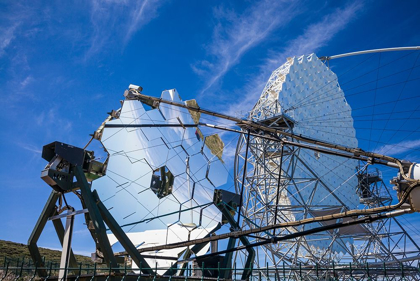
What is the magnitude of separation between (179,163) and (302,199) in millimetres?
11470

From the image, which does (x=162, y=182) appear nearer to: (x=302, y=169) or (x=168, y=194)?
(x=168, y=194)

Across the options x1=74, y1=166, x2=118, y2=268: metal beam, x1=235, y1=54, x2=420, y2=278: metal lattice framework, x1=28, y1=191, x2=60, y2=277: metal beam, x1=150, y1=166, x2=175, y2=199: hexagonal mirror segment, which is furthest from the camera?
x1=235, y1=54, x2=420, y2=278: metal lattice framework

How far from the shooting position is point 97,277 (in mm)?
11141

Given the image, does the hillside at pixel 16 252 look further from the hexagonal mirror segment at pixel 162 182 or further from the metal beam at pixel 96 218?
the metal beam at pixel 96 218

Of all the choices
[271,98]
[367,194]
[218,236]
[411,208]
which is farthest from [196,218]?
[367,194]

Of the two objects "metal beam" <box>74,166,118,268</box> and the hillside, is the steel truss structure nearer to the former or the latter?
"metal beam" <box>74,166,118,268</box>

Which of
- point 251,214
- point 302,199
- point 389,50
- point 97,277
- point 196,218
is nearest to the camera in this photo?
point 97,277

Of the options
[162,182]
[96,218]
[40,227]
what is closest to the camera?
[96,218]

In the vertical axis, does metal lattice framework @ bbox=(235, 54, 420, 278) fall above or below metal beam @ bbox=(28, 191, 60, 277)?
above

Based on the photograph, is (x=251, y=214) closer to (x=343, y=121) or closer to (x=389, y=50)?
(x=343, y=121)

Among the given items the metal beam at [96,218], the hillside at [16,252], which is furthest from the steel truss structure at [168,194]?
the hillside at [16,252]

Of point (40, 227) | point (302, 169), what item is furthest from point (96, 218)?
point (302, 169)

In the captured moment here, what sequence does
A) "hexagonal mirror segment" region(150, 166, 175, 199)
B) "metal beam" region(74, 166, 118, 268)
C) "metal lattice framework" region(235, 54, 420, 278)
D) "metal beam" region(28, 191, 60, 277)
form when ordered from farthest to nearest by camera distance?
"metal lattice framework" region(235, 54, 420, 278) < "hexagonal mirror segment" region(150, 166, 175, 199) < "metal beam" region(28, 191, 60, 277) < "metal beam" region(74, 166, 118, 268)

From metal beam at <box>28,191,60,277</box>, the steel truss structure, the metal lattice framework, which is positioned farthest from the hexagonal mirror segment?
the metal lattice framework
